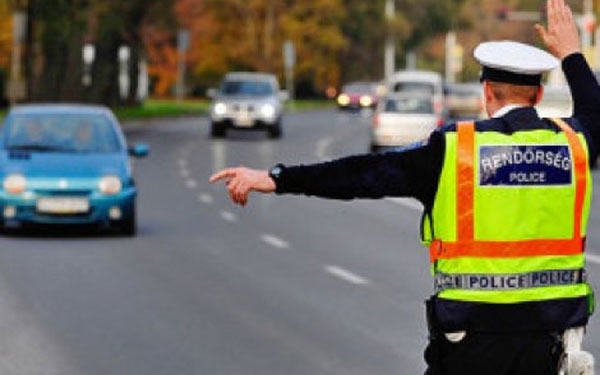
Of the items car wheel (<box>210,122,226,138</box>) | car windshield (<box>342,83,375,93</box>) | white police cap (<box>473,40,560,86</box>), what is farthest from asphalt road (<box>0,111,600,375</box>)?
car windshield (<box>342,83,375,93</box>)

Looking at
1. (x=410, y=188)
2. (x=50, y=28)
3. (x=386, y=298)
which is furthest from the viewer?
(x=50, y=28)

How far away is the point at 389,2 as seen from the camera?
131250mm

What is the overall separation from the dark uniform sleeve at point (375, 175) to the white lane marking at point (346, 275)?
1170 cm

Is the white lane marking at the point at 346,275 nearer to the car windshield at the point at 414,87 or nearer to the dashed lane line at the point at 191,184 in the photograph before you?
the dashed lane line at the point at 191,184

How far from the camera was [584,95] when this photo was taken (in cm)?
627

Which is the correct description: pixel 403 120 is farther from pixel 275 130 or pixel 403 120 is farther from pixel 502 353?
pixel 502 353

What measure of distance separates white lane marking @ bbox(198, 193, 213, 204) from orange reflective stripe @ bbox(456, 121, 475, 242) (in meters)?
23.7

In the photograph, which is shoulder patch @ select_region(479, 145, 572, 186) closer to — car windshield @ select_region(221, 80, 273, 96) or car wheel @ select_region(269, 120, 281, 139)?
car windshield @ select_region(221, 80, 273, 96)

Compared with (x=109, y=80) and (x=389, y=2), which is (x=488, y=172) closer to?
(x=109, y=80)

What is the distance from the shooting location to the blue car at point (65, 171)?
2173 cm

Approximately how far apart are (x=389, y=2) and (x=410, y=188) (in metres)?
126

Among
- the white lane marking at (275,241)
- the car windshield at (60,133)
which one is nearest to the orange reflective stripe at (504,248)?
the white lane marking at (275,241)

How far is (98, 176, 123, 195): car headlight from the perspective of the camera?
71.8 ft

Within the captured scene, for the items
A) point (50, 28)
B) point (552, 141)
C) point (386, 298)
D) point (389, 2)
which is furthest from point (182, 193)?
point (389, 2)
